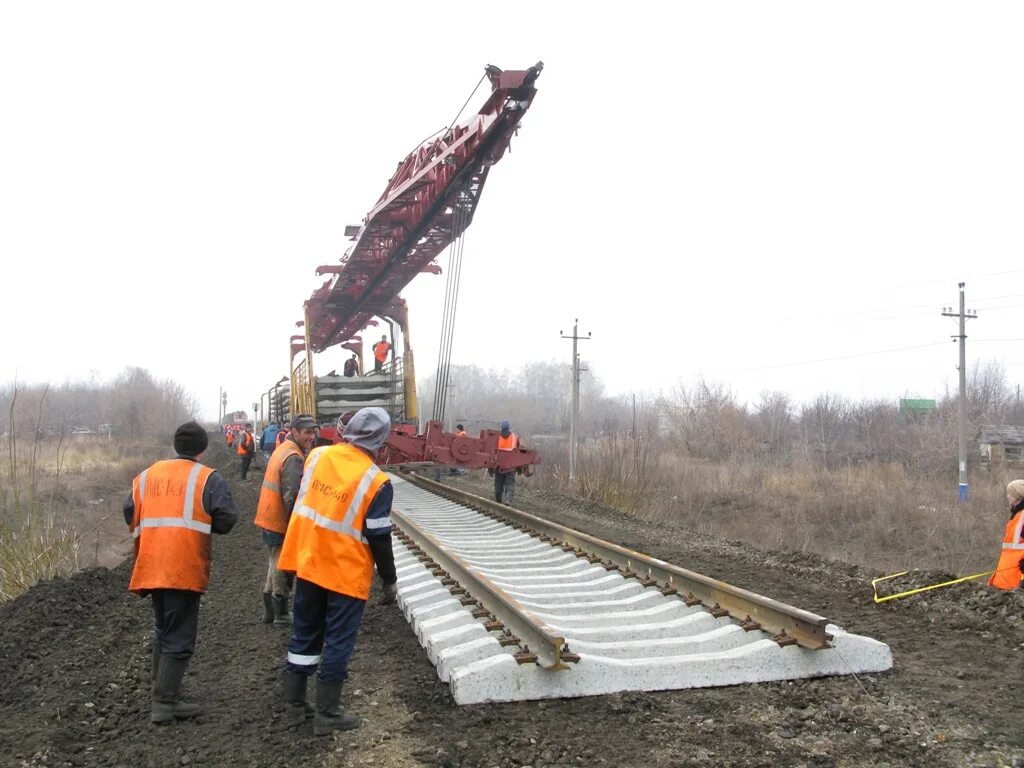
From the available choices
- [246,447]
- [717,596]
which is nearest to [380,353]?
[246,447]

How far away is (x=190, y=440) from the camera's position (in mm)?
4215

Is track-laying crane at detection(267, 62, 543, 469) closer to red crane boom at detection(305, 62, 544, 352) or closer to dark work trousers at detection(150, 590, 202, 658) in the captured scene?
red crane boom at detection(305, 62, 544, 352)

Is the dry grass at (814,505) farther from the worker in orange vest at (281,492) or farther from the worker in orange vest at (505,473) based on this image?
the worker in orange vest at (281,492)

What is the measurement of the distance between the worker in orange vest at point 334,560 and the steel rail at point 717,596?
2.32 metres

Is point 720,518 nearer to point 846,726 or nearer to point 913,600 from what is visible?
point 913,600

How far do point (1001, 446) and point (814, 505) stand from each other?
15.8 meters

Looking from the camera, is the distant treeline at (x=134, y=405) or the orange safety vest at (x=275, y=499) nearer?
the orange safety vest at (x=275, y=499)

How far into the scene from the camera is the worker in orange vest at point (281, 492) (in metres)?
5.37

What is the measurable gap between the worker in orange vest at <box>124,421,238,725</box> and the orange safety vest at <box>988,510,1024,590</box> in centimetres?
608

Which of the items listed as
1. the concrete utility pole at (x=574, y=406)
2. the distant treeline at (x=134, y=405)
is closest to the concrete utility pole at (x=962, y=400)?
the concrete utility pole at (x=574, y=406)

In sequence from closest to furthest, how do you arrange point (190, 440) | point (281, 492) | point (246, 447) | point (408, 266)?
point (190, 440)
point (281, 492)
point (408, 266)
point (246, 447)

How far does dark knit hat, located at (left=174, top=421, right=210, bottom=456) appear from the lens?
421 centimetres

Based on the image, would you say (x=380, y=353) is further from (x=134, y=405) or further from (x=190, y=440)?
(x=134, y=405)

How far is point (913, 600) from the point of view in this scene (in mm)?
6137
